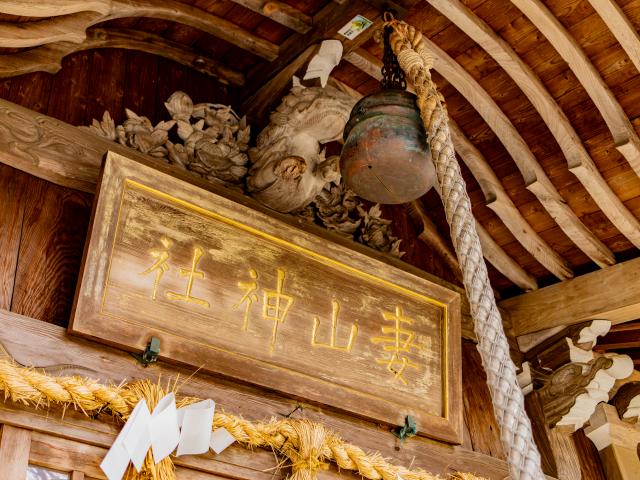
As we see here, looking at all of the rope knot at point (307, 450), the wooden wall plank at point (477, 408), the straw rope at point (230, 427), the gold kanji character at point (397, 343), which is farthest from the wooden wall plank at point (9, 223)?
the wooden wall plank at point (477, 408)

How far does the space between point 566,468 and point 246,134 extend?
7.14 feet

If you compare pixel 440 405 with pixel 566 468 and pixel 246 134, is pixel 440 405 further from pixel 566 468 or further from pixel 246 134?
pixel 246 134

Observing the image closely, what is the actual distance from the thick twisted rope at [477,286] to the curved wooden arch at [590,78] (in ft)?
2.50

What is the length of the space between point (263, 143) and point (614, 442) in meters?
2.35

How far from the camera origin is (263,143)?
3.56 metres

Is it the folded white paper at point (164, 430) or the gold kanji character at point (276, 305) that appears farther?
the gold kanji character at point (276, 305)

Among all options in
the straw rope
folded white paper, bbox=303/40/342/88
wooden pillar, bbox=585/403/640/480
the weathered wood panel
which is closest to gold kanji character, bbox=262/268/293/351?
the weathered wood panel

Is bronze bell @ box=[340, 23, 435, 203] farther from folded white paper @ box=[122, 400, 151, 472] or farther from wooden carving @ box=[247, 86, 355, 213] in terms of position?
folded white paper @ box=[122, 400, 151, 472]

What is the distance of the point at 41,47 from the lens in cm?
330

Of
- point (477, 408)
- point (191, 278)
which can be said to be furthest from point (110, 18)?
point (477, 408)

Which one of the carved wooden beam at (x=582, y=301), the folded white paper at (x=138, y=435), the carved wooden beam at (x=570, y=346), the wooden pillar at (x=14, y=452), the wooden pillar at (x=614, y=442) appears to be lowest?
the wooden pillar at (x=14, y=452)

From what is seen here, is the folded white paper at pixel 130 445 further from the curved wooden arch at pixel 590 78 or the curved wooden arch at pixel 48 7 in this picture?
the curved wooden arch at pixel 590 78

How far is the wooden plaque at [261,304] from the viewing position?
2.90 metres

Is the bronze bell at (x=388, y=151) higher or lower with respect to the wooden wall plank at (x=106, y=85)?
lower
